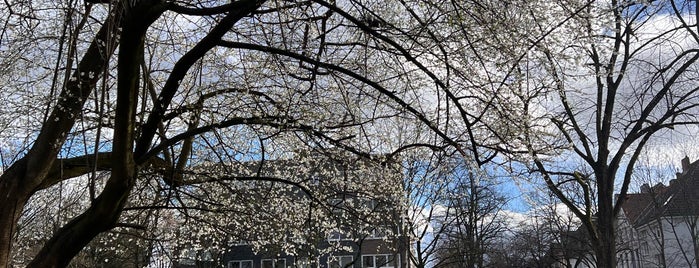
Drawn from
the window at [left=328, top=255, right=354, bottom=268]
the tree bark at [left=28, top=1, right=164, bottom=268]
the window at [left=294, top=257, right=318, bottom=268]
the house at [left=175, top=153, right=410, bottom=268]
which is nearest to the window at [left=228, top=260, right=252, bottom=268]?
the window at [left=328, top=255, right=354, bottom=268]

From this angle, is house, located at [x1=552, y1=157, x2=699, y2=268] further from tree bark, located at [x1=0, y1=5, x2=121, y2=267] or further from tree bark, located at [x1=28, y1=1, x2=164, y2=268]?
tree bark, located at [x1=28, y1=1, x2=164, y2=268]

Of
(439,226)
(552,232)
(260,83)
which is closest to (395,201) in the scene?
(260,83)

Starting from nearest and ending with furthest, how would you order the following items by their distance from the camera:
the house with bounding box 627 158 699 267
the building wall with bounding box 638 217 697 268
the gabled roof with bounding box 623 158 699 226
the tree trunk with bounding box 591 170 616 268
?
the tree trunk with bounding box 591 170 616 268, the house with bounding box 627 158 699 267, the gabled roof with bounding box 623 158 699 226, the building wall with bounding box 638 217 697 268

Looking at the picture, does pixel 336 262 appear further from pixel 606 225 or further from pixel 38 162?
pixel 38 162

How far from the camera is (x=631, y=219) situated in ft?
144

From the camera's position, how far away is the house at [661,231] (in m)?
30.2

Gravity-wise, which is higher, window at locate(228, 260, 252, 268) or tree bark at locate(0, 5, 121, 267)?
window at locate(228, 260, 252, 268)

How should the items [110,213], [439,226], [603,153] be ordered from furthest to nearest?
1. [439,226]
2. [603,153]
3. [110,213]

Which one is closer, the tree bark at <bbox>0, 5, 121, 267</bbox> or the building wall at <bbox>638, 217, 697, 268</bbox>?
the tree bark at <bbox>0, 5, 121, 267</bbox>

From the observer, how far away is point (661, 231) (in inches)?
1230

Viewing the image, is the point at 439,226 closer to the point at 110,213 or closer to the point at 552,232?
the point at 552,232

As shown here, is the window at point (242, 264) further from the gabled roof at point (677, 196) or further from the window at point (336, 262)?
the gabled roof at point (677, 196)

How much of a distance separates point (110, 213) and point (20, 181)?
1.63 meters

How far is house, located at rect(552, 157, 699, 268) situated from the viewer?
30.2 metres
